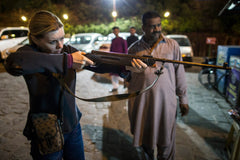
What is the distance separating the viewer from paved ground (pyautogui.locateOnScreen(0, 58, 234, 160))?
9.12 ft

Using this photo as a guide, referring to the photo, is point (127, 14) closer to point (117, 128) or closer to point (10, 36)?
point (10, 36)

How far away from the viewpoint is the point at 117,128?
3551 millimetres

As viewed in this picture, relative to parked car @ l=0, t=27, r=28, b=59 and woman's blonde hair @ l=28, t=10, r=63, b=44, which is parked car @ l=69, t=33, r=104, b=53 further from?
woman's blonde hair @ l=28, t=10, r=63, b=44

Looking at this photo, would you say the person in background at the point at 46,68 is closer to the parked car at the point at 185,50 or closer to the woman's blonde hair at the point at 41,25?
the woman's blonde hair at the point at 41,25

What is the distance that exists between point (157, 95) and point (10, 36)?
40.1 feet

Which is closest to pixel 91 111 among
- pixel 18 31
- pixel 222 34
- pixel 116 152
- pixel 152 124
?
pixel 116 152

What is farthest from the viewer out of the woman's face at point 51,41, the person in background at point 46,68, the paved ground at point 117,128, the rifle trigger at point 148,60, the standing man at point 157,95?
the paved ground at point 117,128

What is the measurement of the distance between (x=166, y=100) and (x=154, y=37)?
88cm

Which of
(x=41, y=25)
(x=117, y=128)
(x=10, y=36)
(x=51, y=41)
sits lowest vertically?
(x=117, y=128)

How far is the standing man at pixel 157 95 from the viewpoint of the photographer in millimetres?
2088

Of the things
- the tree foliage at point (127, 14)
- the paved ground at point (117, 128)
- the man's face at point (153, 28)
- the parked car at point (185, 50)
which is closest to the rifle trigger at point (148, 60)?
the man's face at point (153, 28)

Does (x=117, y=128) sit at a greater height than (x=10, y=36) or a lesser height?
lesser

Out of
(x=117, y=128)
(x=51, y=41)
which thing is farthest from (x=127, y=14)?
(x=51, y=41)

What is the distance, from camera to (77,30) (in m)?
21.9
